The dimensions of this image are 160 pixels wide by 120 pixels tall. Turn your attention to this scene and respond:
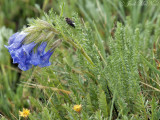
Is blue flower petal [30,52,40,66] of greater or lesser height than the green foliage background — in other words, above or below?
above

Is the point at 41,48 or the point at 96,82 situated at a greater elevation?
the point at 41,48

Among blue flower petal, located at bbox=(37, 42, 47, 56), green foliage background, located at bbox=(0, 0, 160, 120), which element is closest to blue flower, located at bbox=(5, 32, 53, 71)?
blue flower petal, located at bbox=(37, 42, 47, 56)

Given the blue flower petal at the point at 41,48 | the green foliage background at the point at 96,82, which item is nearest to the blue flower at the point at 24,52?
the blue flower petal at the point at 41,48

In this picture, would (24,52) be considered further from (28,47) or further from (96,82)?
(96,82)

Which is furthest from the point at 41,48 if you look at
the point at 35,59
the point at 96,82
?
the point at 96,82

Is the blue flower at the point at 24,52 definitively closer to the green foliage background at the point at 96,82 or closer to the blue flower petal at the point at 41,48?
the blue flower petal at the point at 41,48

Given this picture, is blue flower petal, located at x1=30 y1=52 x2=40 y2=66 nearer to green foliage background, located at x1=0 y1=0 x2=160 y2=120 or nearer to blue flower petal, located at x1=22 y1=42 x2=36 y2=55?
blue flower petal, located at x1=22 y1=42 x2=36 y2=55

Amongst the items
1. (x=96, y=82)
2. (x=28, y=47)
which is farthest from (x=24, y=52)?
(x=96, y=82)

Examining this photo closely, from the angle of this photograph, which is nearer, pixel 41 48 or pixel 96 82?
pixel 41 48

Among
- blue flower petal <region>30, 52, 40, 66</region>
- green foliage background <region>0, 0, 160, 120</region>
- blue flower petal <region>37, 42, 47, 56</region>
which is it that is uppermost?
blue flower petal <region>37, 42, 47, 56</region>

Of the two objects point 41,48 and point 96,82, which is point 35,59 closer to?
point 41,48

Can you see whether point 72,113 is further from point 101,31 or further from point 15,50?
point 101,31
